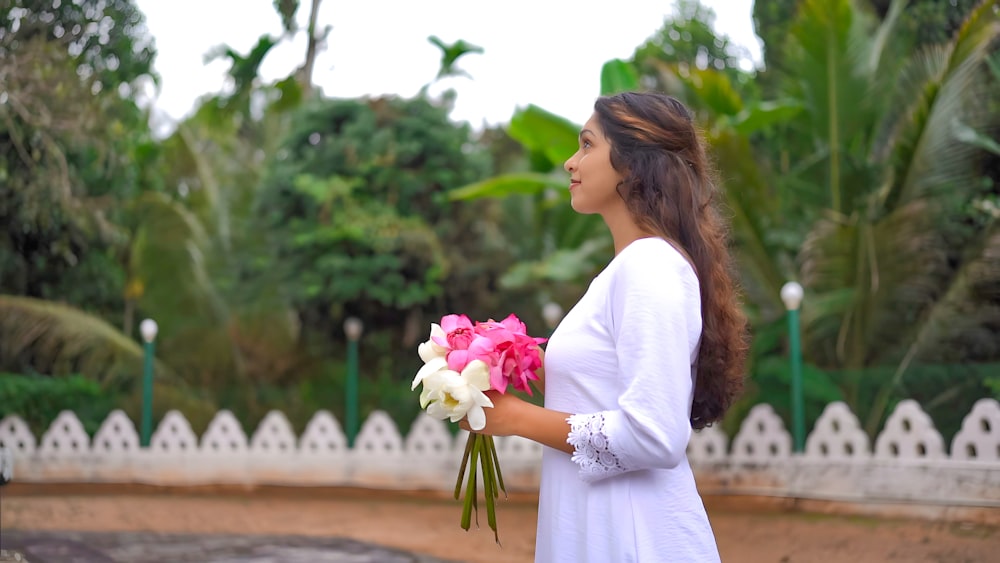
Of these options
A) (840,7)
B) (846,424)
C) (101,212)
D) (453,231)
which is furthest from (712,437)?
(101,212)

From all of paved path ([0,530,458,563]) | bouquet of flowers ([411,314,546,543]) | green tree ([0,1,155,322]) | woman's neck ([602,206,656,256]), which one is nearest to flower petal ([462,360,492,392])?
bouquet of flowers ([411,314,546,543])

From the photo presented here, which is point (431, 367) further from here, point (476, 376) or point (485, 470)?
point (485, 470)

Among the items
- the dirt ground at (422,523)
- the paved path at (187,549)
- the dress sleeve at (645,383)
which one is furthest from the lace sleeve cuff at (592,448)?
the dirt ground at (422,523)

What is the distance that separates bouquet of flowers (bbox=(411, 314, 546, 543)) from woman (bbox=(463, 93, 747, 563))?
0.03 meters

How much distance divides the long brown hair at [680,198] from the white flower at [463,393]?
0.37m

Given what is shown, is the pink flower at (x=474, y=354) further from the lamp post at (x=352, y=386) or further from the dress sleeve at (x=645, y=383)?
the lamp post at (x=352, y=386)

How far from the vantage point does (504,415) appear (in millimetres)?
1655

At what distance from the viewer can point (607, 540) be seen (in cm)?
161

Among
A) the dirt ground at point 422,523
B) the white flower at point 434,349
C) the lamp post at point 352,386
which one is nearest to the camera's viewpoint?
the white flower at point 434,349

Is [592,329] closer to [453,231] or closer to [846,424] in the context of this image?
[846,424]

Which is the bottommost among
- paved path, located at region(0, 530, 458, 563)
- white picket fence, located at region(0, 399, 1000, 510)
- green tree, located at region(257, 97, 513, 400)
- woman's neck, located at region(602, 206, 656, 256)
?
paved path, located at region(0, 530, 458, 563)

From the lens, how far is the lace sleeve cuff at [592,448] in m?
1.56

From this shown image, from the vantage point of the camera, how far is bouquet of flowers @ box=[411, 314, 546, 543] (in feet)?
5.44

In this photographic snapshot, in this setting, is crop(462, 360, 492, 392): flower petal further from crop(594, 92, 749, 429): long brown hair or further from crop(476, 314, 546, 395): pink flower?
crop(594, 92, 749, 429): long brown hair
